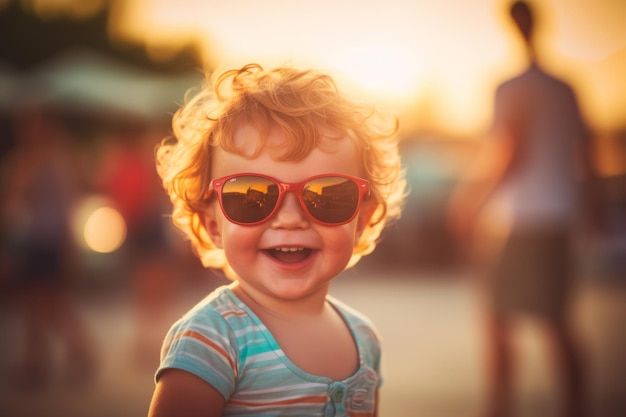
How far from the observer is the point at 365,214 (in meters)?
1.78

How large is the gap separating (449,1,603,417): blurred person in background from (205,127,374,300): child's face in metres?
2.17

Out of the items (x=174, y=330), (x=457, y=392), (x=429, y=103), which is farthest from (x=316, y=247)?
(x=429, y=103)

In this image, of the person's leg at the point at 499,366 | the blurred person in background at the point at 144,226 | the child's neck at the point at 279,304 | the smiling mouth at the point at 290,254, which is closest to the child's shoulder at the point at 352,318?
the child's neck at the point at 279,304

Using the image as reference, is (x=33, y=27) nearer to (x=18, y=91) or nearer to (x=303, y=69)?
(x=18, y=91)

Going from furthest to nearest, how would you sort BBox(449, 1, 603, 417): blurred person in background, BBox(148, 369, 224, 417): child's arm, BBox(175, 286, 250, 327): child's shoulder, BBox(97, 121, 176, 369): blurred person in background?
BBox(97, 121, 176, 369): blurred person in background, BBox(449, 1, 603, 417): blurred person in background, BBox(175, 286, 250, 327): child's shoulder, BBox(148, 369, 224, 417): child's arm

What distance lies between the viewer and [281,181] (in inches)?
58.0

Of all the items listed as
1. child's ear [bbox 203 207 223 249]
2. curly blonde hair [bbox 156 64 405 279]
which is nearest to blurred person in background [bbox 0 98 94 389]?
curly blonde hair [bbox 156 64 405 279]

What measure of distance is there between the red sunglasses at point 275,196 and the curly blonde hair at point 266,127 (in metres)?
0.07

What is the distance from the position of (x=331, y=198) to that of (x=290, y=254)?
17cm

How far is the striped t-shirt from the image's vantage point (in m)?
1.34

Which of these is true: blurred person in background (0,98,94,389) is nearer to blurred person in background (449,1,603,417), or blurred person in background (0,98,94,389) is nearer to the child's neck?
blurred person in background (449,1,603,417)

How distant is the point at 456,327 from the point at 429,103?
76.7 feet

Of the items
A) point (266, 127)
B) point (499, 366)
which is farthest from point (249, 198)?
point (499, 366)

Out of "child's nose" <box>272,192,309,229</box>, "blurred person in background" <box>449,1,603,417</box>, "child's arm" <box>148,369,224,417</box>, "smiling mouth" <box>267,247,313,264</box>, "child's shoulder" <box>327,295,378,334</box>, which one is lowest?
"child's arm" <box>148,369,224,417</box>
